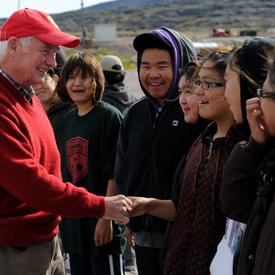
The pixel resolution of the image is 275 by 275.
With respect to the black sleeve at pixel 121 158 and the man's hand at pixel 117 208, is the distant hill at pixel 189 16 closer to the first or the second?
the black sleeve at pixel 121 158

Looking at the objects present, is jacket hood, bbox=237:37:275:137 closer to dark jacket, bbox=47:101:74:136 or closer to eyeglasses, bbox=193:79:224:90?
eyeglasses, bbox=193:79:224:90

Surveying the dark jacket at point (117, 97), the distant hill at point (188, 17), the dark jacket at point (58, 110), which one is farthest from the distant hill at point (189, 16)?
the dark jacket at point (58, 110)

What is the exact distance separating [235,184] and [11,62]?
4.63ft

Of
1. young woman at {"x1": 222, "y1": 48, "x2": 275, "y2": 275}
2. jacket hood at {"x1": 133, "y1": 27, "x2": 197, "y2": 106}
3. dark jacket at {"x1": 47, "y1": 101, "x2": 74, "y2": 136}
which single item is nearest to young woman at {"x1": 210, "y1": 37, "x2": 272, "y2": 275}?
young woman at {"x1": 222, "y1": 48, "x2": 275, "y2": 275}

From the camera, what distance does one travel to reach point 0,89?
318 centimetres

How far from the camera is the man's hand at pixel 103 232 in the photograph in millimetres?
4309

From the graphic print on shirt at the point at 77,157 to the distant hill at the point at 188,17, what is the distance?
10514 centimetres

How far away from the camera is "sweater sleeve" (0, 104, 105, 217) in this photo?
3.05 meters

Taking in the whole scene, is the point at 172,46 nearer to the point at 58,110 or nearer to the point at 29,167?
the point at 29,167

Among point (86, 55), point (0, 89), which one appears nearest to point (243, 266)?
point (0, 89)

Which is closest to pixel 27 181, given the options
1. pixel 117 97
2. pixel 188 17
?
pixel 117 97

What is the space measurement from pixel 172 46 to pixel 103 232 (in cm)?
140

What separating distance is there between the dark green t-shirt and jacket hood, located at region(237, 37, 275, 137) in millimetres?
1811

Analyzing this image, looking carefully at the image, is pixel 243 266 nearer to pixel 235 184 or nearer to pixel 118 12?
pixel 235 184
